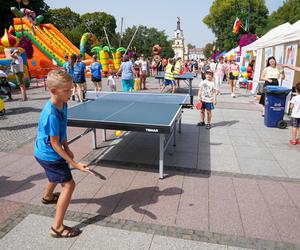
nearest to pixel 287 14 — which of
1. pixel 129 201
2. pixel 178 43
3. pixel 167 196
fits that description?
pixel 167 196

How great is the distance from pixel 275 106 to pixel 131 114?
15.4 ft

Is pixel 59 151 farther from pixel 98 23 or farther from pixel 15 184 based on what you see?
pixel 98 23

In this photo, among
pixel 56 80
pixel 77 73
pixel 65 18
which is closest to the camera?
pixel 56 80

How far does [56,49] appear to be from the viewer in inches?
819

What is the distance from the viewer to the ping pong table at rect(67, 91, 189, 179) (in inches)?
151

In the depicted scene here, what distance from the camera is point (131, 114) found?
4473 mm

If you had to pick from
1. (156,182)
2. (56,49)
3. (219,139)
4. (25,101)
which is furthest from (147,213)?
(56,49)

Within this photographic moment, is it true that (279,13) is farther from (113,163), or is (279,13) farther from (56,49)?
(113,163)

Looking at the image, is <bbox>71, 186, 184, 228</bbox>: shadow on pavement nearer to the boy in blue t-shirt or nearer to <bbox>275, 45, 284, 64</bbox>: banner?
the boy in blue t-shirt

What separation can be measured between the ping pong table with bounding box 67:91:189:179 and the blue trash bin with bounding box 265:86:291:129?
273cm

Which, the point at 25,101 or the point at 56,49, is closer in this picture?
the point at 25,101

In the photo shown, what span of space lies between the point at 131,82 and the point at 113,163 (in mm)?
6412

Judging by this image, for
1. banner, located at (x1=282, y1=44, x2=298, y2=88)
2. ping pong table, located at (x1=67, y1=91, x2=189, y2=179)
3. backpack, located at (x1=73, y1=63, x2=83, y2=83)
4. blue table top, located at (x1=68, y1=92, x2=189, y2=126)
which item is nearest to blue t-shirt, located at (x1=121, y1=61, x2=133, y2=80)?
backpack, located at (x1=73, y1=63, x2=83, y2=83)

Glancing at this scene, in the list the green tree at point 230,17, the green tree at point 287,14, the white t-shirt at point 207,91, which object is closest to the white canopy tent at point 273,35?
the white t-shirt at point 207,91
